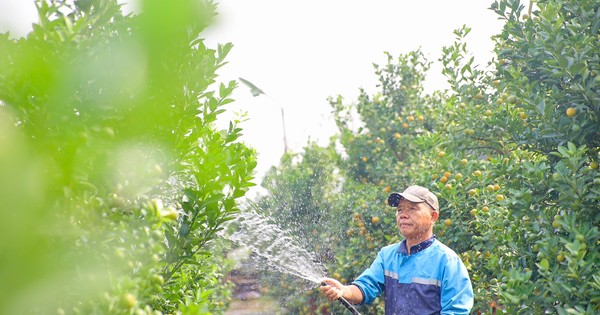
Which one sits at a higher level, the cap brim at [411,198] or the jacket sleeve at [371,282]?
the cap brim at [411,198]

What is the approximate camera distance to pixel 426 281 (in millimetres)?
3545

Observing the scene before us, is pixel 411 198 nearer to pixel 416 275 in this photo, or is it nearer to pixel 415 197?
pixel 415 197

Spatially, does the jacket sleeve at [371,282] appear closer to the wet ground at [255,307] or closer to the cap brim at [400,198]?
the cap brim at [400,198]

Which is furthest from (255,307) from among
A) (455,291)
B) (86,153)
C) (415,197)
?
(86,153)

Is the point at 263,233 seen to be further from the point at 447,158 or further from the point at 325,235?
the point at 325,235

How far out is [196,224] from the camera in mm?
2371

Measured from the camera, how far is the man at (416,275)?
3471 mm

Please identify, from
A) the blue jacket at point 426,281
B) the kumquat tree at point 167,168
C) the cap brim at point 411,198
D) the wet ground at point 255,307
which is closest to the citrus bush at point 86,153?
the kumquat tree at point 167,168

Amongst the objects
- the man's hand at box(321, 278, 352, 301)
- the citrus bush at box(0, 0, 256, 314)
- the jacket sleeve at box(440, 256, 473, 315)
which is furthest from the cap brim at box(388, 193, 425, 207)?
the citrus bush at box(0, 0, 256, 314)

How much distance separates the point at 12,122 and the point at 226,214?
3.19 ft

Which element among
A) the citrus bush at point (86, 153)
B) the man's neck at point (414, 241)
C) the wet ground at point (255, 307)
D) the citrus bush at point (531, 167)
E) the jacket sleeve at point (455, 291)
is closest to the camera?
the citrus bush at point (86, 153)

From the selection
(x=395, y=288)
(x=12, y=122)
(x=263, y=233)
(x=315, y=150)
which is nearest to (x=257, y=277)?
(x=315, y=150)

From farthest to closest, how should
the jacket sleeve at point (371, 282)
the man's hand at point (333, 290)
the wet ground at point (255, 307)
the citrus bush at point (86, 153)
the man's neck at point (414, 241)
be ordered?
the wet ground at point (255, 307) → the jacket sleeve at point (371, 282) → the man's neck at point (414, 241) → the man's hand at point (333, 290) → the citrus bush at point (86, 153)

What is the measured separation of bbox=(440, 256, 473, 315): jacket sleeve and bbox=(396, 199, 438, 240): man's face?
24 cm
